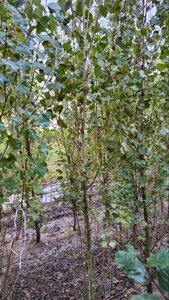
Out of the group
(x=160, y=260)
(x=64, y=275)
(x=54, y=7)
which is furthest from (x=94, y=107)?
(x=64, y=275)

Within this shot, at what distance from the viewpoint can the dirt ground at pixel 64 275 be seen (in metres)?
2.05

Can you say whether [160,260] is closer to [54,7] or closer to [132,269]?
[132,269]

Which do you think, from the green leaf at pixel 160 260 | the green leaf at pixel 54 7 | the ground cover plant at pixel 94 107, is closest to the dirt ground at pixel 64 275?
the ground cover plant at pixel 94 107

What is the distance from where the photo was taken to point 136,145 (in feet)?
5.61

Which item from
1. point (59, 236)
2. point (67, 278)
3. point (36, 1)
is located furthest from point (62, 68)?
point (59, 236)

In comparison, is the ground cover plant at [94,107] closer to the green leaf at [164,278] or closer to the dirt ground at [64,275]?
the dirt ground at [64,275]

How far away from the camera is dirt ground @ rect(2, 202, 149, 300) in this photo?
205cm

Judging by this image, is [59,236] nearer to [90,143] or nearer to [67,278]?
[67,278]

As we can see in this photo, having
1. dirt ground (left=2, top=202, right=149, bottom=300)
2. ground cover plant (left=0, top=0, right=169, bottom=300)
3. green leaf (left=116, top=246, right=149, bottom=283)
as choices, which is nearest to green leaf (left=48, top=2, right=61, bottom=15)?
ground cover plant (left=0, top=0, right=169, bottom=300)

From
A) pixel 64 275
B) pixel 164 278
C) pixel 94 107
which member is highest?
pixel 94 107

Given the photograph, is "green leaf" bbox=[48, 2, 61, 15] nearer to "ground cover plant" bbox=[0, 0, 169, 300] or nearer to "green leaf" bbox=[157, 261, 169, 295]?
"ground cover plant" bbox=[0, 0, 169, 300]

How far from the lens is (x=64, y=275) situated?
7.73 feet

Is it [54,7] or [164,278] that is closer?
[164,278]

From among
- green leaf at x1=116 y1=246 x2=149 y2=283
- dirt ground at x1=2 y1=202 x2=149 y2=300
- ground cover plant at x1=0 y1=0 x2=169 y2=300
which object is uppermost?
ground cover plant at x1=0 y1=0 x2=169 y2=300
